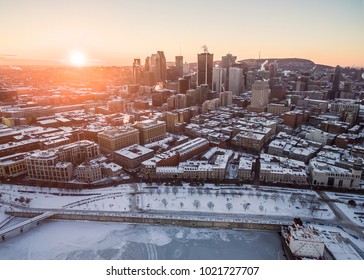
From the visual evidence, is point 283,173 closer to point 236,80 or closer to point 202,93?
point 202,93

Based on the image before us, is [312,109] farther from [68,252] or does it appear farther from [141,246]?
[68,252]

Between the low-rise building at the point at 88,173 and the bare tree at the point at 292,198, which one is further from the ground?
the low-rise building at the point at 88,173

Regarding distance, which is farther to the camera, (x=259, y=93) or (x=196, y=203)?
(x=259, y=93)

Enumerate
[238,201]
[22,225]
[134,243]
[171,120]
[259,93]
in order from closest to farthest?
[134,243], [22,225], [238,201], [171,120], [259,93]

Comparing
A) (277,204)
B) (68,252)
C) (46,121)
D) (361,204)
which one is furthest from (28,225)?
(46,121)

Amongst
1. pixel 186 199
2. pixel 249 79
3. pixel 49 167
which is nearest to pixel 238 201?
pixel 186 199

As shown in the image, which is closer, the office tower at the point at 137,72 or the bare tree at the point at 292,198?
the bare tree at the point at 292,198

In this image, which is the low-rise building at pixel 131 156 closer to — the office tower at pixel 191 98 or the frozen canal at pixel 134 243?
the frozen canal at pixel 134 243

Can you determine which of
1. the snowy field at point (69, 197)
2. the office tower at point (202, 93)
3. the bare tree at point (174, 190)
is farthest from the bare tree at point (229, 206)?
the office tower at point (202, 93)
